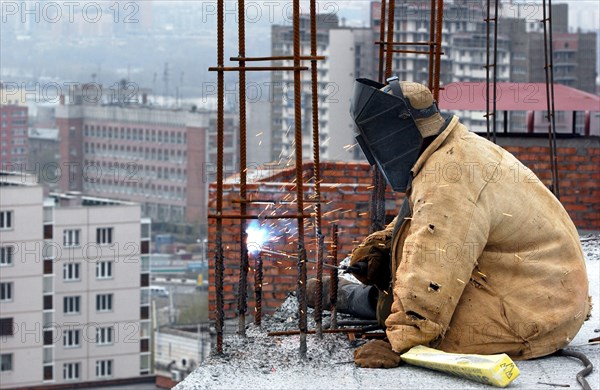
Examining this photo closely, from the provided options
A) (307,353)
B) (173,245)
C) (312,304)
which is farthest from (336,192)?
(173,245)

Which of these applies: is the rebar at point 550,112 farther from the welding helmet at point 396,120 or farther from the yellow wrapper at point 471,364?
the yellow wrapper at point 471,364

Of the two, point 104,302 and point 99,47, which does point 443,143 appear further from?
point 99,47

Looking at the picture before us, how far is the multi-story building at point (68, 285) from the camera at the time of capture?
153 ft

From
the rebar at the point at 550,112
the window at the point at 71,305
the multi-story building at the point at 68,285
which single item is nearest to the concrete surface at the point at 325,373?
the rebar at the point at 550,112

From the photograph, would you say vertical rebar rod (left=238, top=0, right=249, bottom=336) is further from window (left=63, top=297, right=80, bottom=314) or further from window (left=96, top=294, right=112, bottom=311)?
window (left=96, top=294, right=112, bottom=311)

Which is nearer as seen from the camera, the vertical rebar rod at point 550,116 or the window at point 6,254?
the vertical rebar rod at point 550,116

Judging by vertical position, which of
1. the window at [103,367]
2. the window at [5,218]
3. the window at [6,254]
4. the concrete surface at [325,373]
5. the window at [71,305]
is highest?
the concrete surface at [325,373]

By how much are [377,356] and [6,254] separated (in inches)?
1691

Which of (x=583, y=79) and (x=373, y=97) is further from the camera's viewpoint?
(x=583, y=79)

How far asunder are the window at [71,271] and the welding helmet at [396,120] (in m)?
48.1

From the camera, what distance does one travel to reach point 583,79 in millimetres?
74438

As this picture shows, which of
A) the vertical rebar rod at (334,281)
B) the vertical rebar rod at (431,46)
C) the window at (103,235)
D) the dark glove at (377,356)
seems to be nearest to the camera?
the dark glove at (377,356)

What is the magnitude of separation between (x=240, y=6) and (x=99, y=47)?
270 ft

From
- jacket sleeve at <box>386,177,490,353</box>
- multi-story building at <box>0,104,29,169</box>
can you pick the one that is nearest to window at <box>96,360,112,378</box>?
multi-story building at <box>0,104,29,169</box>
